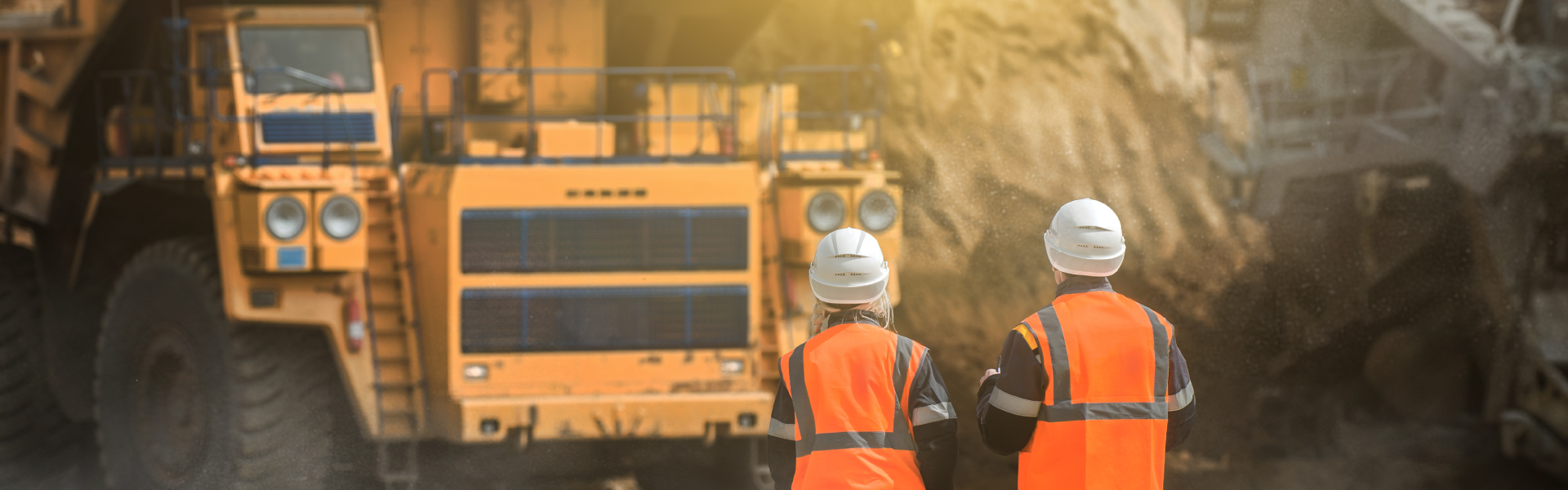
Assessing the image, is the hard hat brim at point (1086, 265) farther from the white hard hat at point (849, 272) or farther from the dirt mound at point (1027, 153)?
the dirt mound at point (1027, 153)

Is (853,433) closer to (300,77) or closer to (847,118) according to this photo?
(847,118)

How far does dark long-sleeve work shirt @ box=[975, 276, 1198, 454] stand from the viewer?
2.74 metres

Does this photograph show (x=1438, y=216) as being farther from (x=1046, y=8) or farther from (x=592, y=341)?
(x=592, y=341)

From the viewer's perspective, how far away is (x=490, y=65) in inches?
236

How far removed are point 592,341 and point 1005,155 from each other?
238 inches

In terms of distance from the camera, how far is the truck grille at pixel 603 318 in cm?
523

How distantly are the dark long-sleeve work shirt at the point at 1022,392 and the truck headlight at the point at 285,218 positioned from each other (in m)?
3.40

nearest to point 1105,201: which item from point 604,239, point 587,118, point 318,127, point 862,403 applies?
point 587,118

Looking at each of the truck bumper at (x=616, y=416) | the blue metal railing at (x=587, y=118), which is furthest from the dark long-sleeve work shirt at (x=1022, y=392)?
the blue metal railing at (x=587, y=118)

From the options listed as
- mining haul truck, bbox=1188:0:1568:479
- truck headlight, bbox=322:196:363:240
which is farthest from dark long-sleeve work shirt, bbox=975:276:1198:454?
mining haul truck, bbox=1188:0:1568:479

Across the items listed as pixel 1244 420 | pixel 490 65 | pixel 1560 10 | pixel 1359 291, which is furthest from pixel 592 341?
pixel 1560 10

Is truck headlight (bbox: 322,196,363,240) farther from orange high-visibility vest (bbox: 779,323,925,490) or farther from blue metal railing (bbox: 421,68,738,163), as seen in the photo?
orange high-visibility vest (bbox: 779,323,925,490)

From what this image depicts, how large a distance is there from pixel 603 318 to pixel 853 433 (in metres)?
2.88

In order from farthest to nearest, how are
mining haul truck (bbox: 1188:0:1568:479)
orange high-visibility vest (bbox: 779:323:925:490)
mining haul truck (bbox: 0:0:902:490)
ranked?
mining haul truck (bbox: 1188:0:1568:479), mining haul truck (bbox: 0:0:902:490), orange high-visibility vest (bbox: 779:323:925:490)
